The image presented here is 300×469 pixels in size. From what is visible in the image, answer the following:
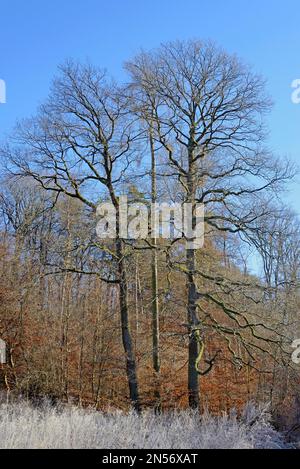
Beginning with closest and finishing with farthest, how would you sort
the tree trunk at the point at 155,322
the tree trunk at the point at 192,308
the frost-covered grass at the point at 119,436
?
the frost-covered grass at the point at 119,436
the tree trunk at the point at 192,308
the tree trunk at the point at 155,322

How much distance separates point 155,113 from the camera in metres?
16.3

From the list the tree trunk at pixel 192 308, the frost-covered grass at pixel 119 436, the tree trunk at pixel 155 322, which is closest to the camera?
the frost-covered grass at pixel 119 436

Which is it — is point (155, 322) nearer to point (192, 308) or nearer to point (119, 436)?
point (192, 308)

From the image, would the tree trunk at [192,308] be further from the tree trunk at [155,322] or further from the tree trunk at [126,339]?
the tree trunk at [126,339]

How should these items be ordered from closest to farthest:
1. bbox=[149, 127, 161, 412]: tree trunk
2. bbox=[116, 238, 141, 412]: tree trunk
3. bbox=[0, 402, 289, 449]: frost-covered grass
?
bbox=[0, 402, 289, 449]: frost-covered grass → bbox=[116, 238, 141, 412]: tree trunk → bbox=[149, 127, 161, 412]: tree trunk

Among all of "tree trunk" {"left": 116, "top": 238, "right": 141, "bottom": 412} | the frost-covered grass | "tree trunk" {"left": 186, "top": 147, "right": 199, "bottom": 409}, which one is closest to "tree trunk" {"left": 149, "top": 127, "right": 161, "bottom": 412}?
"tree trunk" {"left": 116, "top": 238, "right": 141, "bottom": 412}

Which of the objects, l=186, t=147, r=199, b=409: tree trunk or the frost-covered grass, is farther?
l=186, t=147, r=199, b=409: tree trunk

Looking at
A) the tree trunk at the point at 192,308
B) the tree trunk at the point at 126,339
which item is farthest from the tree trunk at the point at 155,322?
the tree trunk at the point at 192,308

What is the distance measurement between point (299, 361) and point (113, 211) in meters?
7.79

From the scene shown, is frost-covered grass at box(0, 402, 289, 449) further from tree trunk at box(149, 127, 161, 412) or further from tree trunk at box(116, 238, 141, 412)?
tree trunk at box(149, 127, 161, 412)

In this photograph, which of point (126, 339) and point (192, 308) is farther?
point (126, 339)

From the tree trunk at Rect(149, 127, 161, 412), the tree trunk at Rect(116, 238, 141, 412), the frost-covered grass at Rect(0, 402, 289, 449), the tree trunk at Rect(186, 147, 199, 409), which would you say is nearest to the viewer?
the frost-covered grass at Rect(0, 402, 289, 449)

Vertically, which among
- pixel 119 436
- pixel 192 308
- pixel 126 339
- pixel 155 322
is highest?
pixel 192 308

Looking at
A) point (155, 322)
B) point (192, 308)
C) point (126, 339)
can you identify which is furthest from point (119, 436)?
point (155, 322)
